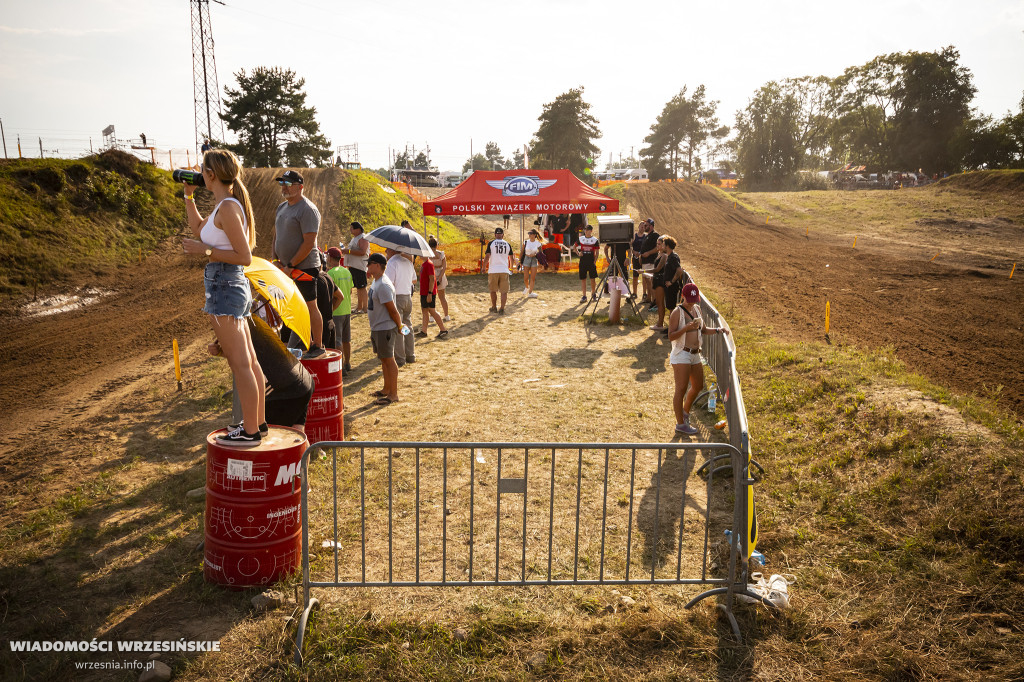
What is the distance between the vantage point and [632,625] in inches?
158

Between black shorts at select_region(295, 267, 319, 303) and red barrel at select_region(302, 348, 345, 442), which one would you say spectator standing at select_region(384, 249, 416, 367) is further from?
red barrel at select_region(302, 348, 345, 442)

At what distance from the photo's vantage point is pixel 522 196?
21266mm

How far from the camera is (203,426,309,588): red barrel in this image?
4.14m

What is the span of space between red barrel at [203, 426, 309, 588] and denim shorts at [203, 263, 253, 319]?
3.09ft

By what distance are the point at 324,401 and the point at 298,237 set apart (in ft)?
6.36

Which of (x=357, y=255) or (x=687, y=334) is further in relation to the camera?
(x=357, y=255)

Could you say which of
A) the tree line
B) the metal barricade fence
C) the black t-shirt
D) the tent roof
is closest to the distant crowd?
the metal barricade fence

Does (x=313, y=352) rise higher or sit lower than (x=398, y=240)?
lower

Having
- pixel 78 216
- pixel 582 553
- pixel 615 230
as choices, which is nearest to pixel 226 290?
pixel 582 553

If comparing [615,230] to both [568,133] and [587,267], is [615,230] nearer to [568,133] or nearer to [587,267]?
[587,267]

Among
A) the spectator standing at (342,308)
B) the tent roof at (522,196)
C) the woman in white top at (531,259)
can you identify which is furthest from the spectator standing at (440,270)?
the tent roof at (522,196)

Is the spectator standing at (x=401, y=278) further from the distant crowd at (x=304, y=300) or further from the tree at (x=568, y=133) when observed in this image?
the tree at (x=568, y=133)

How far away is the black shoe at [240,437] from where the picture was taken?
4301 mm

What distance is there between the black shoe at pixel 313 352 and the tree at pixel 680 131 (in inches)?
3103
